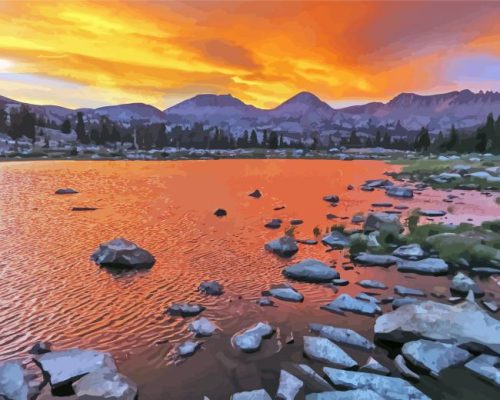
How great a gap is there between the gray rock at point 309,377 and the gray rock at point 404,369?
2.15 meters

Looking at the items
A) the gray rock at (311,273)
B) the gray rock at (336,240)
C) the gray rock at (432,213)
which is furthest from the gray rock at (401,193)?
the gray rock at (311,273)

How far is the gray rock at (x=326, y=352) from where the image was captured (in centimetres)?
1156

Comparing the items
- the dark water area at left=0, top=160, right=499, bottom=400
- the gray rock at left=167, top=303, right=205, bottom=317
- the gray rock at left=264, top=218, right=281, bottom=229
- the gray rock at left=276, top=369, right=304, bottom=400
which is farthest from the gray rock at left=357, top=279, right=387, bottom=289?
the gray rock at left=264, top=218, right=281, bottom=229

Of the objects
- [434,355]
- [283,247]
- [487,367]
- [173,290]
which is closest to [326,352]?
[434,355]

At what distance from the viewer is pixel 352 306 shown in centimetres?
1542

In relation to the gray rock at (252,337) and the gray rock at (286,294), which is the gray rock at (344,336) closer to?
the gray rock at (252,337)

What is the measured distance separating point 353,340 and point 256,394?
4137 mm

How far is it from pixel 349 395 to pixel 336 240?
16.4 meters

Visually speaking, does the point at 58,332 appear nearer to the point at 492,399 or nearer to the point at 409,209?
the point at 492,399

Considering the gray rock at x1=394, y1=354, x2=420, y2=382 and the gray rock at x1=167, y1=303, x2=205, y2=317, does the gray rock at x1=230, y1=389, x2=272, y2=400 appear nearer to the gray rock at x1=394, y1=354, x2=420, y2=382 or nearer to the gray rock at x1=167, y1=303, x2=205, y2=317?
the gray rock at x1=394, y1=354, x2=420, y2=382

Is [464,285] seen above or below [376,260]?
above

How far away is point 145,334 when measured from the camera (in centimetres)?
1359

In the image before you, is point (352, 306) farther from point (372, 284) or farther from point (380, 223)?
point (380, 223)

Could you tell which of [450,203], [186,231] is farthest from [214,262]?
[450,203]
